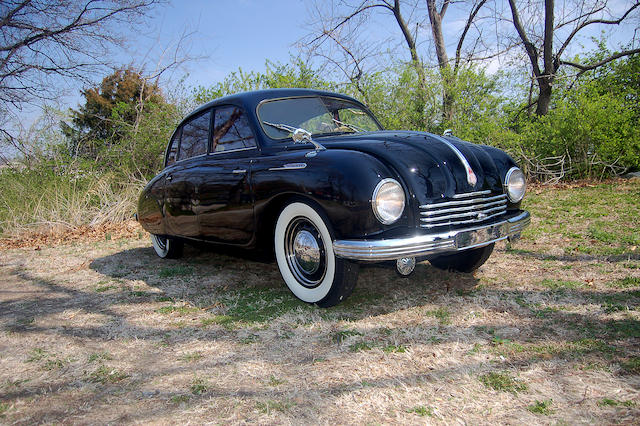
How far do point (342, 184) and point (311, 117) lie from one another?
4.45 feet

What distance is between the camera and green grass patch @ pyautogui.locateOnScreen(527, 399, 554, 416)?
1811 millimetres

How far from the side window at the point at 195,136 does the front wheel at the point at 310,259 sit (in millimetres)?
1536

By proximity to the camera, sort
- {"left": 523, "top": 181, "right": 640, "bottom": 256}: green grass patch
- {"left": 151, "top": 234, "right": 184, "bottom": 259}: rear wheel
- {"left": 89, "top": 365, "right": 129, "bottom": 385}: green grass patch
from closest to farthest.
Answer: {"left": 89, "top": 365, "right": 129, "bottom": 385}: green grass patch → {"left": 523, "top": 181, "right": 640, "bottom": 256}: green grass patch → {"left": 151, "top": 234, "right": 184, "bottom": 259}: rear wheel

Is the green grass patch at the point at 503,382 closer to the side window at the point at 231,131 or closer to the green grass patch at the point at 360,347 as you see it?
the green grass patch at the point at 360,347

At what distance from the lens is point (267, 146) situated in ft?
11.7

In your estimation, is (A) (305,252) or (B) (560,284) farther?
(B) (560,284)

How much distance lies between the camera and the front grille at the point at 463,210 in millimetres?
2852

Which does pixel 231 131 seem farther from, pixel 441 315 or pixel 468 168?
pixel 441 315

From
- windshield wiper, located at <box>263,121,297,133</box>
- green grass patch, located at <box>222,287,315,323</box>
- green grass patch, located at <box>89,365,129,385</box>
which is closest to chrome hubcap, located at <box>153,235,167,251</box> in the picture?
green grass patch, located at <box>222,287,315,323</box>

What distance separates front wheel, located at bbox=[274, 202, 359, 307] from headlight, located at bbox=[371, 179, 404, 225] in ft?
1.28

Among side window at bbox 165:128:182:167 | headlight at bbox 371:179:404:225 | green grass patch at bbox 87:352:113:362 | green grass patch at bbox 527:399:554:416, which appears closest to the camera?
green grass patch at bbox 527:399:554:416

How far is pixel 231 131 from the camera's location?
400 centimetres

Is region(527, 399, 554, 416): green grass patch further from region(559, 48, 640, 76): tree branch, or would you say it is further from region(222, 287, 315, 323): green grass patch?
region(559, 48, 640, 76): tree branch

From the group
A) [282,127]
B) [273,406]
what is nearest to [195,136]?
[282,127]
